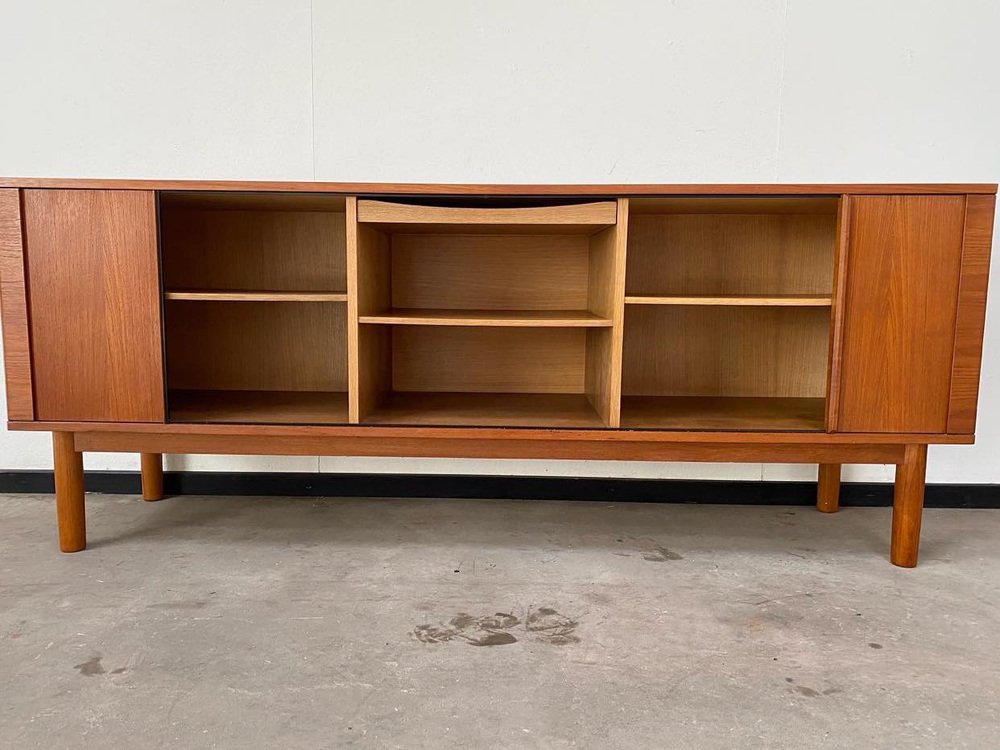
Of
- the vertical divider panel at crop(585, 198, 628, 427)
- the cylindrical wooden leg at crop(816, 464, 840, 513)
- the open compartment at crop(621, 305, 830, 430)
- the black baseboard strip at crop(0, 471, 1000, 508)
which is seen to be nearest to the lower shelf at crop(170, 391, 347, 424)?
the black baseboard strip at crop(0, 471, 1000, 508)

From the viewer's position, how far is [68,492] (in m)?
1.98

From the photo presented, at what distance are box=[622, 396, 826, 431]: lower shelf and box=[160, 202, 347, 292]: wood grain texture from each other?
1.12 metres

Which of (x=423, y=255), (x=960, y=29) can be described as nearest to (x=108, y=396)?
(x=423, y=255)

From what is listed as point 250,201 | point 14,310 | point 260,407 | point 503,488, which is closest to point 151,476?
point 260,407

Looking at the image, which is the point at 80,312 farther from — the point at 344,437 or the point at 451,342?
the point at 451,342

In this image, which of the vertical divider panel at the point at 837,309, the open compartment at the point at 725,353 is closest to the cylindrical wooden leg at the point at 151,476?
the open compartment at the point at 725,353

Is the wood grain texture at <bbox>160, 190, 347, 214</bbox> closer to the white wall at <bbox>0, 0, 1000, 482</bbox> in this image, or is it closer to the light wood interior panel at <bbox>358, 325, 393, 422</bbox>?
the white wall at <bbox>0, 0, 1000, 482</bbox>

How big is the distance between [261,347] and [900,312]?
1998mm

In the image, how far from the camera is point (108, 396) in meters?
1.90

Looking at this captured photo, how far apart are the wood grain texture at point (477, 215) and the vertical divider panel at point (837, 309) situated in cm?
60

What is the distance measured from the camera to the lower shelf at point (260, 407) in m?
1.96

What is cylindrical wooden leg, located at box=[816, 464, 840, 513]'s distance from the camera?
244 centimetres

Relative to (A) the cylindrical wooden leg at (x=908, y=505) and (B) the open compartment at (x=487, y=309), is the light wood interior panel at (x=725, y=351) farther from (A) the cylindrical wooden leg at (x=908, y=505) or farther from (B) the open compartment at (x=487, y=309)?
(A) the cylindrical wooden leg at (x=908, y=505)

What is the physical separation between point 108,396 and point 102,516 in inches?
25.4
